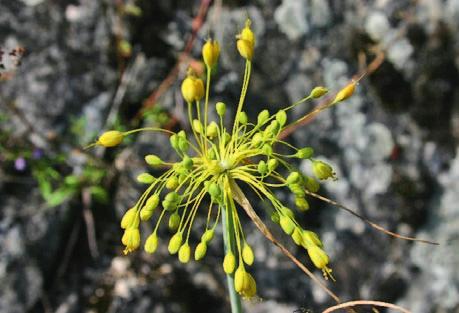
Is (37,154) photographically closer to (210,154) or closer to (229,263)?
(210,154)

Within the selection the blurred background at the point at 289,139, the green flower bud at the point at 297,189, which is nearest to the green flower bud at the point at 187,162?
the green flower bud at the point at 297,189

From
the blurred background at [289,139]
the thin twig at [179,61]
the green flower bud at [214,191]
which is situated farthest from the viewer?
the thin twig at [179,61]

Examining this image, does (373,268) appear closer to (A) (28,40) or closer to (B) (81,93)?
(B) (81,93)

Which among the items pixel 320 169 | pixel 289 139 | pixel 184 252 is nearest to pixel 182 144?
pixel 184 252

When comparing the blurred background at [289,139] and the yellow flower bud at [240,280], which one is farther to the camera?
the blurred background at [289,139]

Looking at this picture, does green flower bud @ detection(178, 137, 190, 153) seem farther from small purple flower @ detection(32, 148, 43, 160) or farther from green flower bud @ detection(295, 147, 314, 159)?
small purple flower @ detection(32, 148, 43, 160)

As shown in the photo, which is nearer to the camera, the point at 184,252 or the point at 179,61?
the point at 184,252

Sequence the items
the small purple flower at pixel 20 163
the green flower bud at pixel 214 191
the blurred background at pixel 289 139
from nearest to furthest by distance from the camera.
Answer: the green flower bud at pixel 214 191 < the small purple flower at pixel 20 163 < the blurred background at pixel 289 139

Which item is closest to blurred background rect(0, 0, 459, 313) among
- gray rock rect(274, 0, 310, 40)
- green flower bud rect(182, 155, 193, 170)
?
gray rock rect(274, 0, 310, 40)

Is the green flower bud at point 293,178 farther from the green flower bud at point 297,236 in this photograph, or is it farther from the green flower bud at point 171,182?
the green flower bud at point 171,182

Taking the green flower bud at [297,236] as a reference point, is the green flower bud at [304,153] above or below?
above
